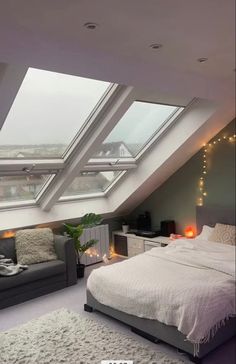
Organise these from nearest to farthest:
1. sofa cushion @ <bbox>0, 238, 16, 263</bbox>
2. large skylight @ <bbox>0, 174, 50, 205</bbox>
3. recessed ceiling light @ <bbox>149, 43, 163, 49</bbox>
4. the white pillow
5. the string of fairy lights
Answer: recessed ceiling light @ <bbox>149, 43, 163, 49</bbox> < sofa cushion @ <bbox>0, 238, 16, 263</bbox> < large skylight @ <bbox>0, 174, 50, 205</bbox> < the white pillow < the string of fairy lights

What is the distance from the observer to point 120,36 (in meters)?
1.95

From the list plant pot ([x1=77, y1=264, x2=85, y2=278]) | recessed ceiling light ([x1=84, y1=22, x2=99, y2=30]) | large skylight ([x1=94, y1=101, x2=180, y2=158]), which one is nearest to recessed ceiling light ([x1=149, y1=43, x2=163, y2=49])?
recessed ceiling light ([x1=84, y1=22, x2=99, y2=30])

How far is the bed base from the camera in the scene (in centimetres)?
241

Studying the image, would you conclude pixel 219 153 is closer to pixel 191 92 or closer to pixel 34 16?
pixel 191 92

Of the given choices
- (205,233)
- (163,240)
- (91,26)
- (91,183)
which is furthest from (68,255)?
(91,26)

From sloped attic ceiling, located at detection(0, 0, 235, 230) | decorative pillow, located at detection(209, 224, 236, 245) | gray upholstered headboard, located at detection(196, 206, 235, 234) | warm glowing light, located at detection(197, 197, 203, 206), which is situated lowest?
decorative pillow, located at detection(209, 224, 236, 245)

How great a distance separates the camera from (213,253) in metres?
3.54

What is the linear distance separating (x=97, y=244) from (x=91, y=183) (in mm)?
931

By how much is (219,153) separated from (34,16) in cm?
332

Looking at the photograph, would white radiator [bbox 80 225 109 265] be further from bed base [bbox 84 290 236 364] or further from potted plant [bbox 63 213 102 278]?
bed base [bbox 84 290 236 364]

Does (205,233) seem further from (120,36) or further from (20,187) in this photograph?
(120,36)

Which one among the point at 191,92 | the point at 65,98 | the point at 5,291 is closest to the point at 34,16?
the point at 65,98

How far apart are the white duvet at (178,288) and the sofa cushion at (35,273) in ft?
2.34

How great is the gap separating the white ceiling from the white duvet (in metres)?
1.75
